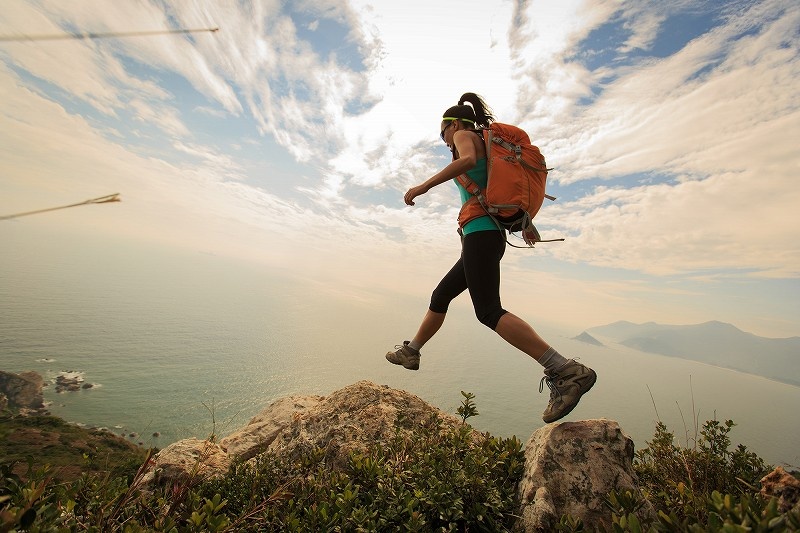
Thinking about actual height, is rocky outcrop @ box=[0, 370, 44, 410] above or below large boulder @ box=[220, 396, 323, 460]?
below

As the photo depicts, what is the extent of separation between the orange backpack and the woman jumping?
11 cm

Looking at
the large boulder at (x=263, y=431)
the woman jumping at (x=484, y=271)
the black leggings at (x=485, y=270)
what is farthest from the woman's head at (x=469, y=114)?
the large boulder at (x=263, y=431)

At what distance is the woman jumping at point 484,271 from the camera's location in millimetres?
3578

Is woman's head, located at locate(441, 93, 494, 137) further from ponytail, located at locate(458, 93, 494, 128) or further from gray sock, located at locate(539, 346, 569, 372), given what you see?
gray sock, located at locate(539, 346, 569, 372)

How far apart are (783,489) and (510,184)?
3.60 meters

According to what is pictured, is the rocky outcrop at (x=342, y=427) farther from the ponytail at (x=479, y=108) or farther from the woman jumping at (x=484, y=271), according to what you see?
the ponytail at (x=479, y=108)

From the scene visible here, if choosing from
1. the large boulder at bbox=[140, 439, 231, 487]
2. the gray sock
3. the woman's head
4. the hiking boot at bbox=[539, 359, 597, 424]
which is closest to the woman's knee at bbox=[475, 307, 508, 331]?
the gray sock

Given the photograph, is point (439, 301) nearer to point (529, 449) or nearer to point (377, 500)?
point (529, 449)

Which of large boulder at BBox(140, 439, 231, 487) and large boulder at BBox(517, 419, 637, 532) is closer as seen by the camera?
large boulder at BBox(517, 419, 637, 532)

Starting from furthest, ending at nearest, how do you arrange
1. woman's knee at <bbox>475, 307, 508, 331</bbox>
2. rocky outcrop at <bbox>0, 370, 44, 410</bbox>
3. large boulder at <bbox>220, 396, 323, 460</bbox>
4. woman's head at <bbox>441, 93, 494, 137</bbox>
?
rocky outcrop at <bbox>0, 370, 44, 410</bbox>, large boulder at <bbox>220, 396, 323, 460</bbox>, woman's head at <bbox>441, 93, 494, 137</bbox>, woman's knee at <bbox>475, 307, 508, 331</bbox>

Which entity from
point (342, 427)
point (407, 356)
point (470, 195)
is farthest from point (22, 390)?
point (470, 195)

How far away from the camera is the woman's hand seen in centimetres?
398

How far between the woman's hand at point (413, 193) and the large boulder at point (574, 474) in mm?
3250

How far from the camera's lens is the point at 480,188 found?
4.12 metres
